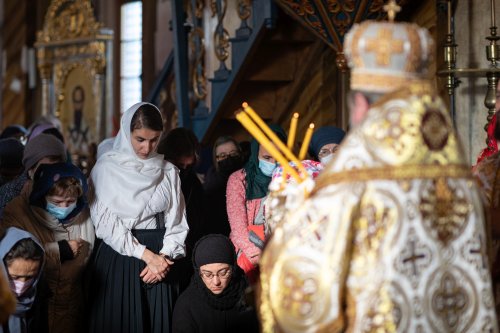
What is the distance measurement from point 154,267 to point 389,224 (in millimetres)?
2519

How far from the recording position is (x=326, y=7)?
813 centimetres

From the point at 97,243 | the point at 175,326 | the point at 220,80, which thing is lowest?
the point at 175,326

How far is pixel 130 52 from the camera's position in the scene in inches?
600

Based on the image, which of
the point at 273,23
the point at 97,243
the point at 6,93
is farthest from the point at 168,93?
the point at 6,93

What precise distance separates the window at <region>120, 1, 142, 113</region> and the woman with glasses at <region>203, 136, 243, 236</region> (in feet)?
24.5

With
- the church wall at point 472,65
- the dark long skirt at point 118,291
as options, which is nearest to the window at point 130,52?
the church wall at point 472,65

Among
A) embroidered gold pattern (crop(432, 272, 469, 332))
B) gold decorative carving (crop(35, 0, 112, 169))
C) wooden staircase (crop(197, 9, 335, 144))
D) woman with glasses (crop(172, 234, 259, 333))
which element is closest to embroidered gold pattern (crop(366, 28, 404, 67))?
embroidered gold pattern (crop(432, 272, 469, 332))

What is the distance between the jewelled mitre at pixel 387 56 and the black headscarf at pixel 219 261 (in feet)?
7.41

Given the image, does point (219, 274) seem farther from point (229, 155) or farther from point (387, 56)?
point (387, 56)

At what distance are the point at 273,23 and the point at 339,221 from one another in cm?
510

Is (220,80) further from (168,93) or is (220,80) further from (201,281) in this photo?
(201,281)

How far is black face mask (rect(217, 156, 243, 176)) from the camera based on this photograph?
24.5 feet

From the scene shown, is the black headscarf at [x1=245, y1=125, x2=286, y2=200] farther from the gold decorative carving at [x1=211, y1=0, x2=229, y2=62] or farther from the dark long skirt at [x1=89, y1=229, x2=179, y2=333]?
the gold decorative carving at [x1=211, y1=0, x2=229, y2=62]

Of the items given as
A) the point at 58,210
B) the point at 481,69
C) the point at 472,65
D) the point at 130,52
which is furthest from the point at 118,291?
the point at 130,52
